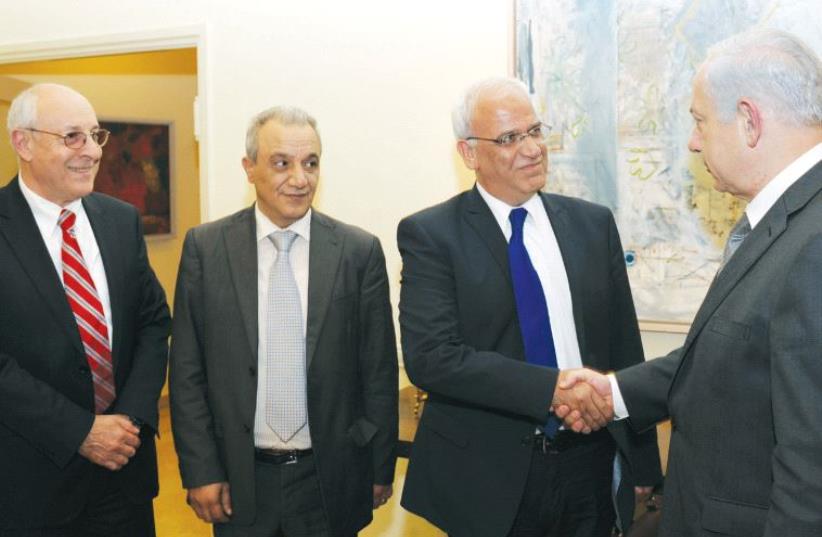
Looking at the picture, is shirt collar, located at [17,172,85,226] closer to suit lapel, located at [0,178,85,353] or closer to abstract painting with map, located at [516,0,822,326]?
suit lapel, located at [0,178,85,353]

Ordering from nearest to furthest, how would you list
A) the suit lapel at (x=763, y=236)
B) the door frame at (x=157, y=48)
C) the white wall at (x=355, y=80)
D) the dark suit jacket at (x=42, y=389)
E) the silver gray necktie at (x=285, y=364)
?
1. the suit lapel at (x=763, y=236)
2. the dark suit jacket at (x=42, y=389)
3. the silver gray necktie at (x=285, y=364)
4. the white wall at (x=355, y=80)
5. the door frame at (x=157, y=48)

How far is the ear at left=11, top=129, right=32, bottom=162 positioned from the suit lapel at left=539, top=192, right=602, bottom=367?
1452 millimetres

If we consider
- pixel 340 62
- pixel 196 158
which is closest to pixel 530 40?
pixel 340 62

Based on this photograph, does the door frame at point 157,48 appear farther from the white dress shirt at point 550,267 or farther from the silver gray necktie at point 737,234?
the silver gray necktie at point 737,234

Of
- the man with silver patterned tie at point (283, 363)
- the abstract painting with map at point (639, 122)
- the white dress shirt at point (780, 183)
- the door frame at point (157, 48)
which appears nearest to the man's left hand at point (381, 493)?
the man with silver patterned tie at point (283, 363)

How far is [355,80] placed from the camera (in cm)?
345

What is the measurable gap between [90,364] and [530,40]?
188 centimetres

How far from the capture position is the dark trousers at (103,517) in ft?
7.29

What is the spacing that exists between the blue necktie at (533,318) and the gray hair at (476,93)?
411mm

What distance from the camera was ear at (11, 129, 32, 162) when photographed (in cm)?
234

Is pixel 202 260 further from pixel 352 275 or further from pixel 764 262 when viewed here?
pixel 764 262

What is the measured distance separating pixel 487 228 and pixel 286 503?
2.98 ft

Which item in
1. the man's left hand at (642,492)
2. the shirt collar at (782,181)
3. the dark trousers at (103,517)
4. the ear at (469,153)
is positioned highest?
the ear at (469,153)

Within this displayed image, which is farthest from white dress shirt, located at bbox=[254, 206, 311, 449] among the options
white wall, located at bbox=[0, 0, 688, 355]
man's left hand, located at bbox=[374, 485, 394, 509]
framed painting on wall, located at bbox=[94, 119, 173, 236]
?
framed painting on wall, located at bbox=[94, 119, 173, 236]
